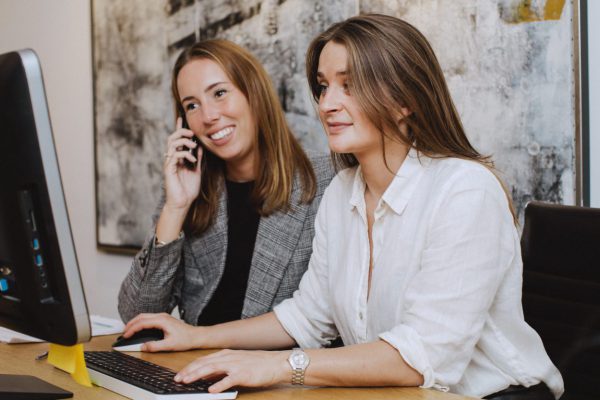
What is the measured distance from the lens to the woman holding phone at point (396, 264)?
1199 millimetres

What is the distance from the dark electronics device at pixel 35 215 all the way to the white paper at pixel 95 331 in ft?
1.87

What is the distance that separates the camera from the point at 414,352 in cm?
119

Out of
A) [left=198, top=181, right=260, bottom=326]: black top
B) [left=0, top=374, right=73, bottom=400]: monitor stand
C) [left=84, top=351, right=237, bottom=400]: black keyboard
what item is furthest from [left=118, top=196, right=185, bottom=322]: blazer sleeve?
[left=0, top=374, right=73, bottom=400]: monitor stand

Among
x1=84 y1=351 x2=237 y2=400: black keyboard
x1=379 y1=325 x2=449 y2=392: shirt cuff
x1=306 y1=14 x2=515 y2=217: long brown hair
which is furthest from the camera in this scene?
x1=306 y1=14 x2=515 y2=217: long brown hair

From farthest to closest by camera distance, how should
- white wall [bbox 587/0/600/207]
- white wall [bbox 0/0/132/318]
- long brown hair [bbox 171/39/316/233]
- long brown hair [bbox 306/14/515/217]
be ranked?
white wall [bbox 0/0/132/318] → long brown hair [bbox 171/39/316/233] → white wall [bbox 587/0/600/207] → long brown hair [bbox 306/14/515/217]

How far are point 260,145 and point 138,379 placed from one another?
101cm

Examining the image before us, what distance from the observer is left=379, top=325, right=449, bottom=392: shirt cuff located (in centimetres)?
119

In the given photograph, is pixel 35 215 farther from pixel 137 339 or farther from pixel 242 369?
pixel 137 339

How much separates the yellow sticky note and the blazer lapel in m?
0.73

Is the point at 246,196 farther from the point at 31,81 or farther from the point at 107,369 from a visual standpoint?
the point at 31,81

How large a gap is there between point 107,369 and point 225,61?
1.04 metres

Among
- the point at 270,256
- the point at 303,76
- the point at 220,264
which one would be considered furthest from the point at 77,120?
the point at 270,256

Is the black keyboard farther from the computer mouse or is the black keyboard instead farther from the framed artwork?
the framed artwork

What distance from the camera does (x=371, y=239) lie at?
1499 millimetres
